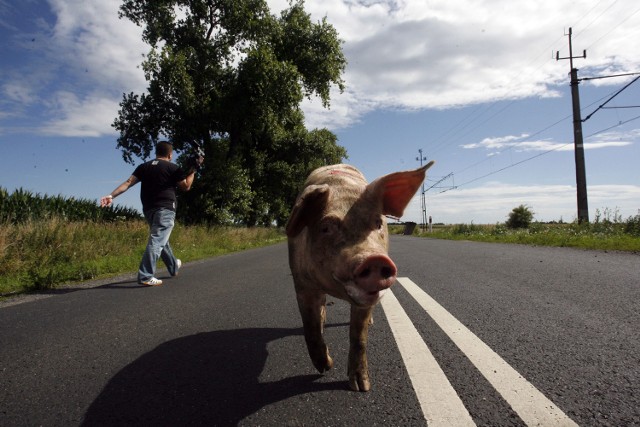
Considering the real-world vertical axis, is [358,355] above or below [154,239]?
below

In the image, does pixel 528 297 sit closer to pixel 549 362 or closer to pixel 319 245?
pixel 549 362

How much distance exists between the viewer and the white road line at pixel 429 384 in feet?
5.97

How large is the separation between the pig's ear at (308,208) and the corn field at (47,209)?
1057 cm

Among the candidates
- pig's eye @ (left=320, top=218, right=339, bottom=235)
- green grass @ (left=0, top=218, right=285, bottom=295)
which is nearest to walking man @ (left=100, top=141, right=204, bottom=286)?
green grass @ (left=0, top=218, right=285, bottom=295)

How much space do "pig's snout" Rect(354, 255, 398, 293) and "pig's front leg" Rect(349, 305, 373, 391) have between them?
448mm

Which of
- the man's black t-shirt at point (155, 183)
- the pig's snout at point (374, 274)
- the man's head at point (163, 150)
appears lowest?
the pig's snout at point (374, 274)

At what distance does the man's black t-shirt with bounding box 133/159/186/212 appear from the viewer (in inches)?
258

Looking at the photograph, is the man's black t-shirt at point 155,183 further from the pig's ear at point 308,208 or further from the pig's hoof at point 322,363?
the pig's hoof at point 322,363

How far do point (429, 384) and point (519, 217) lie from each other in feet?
137

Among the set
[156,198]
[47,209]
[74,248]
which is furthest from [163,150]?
[47,209]

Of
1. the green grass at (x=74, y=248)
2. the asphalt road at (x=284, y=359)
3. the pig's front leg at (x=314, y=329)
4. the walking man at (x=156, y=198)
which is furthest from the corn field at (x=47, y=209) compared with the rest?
the pig's front leg at (x=314, y=329)

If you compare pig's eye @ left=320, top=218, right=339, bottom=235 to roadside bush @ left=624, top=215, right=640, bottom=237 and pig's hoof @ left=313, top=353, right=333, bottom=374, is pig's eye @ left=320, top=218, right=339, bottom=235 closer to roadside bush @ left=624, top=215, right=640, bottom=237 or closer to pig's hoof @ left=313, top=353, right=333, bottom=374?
pig's hoof @ left=313, top=353, right=333, bottom=374

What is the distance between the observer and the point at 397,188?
2.48 meters

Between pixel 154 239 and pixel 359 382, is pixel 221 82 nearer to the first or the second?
pixel 154 239
